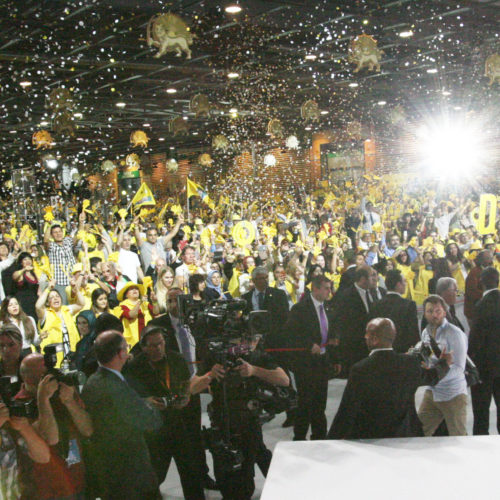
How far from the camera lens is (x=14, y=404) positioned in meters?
2.63

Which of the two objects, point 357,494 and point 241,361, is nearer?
point 357,494

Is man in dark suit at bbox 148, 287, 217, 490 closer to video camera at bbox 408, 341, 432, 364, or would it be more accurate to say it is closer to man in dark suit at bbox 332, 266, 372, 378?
man in dark suit at bbox 332, 266, 372, 378

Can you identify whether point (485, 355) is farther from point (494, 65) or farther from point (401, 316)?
point (494, 65)

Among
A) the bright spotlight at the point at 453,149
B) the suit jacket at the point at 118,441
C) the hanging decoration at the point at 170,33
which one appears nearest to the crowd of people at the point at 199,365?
the suit jacket at the point at 118,441

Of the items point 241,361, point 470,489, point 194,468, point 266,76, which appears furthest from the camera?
point 266,76

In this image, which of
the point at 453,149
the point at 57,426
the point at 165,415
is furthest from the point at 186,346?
the point at 453,149

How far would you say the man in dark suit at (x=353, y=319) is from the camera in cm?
499

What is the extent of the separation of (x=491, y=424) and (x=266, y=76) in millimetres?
7088

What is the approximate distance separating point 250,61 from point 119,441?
7294 millimetres

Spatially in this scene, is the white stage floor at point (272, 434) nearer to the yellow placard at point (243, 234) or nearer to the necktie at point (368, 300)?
the necktie at point (368, 300)

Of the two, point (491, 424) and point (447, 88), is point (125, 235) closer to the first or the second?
point (491, 424)

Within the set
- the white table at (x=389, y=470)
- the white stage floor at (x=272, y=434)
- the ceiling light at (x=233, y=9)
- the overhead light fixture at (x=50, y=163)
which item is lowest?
the white stage floor at (x=272, y=434)

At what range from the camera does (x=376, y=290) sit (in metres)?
5.32

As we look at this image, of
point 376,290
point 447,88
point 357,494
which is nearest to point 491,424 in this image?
point 376,290
